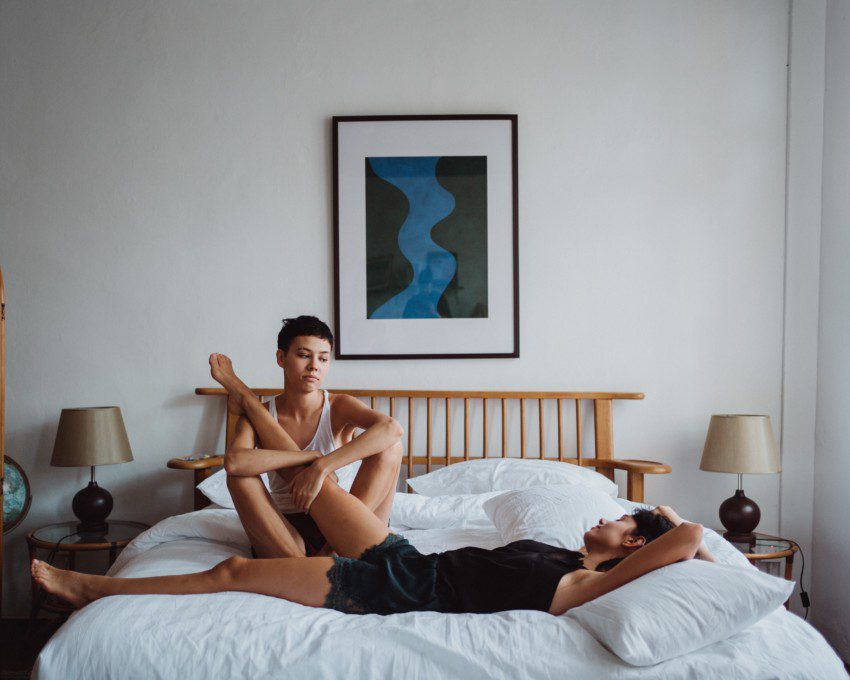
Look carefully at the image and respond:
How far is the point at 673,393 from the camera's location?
2.96 m

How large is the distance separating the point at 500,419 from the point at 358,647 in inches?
71.0

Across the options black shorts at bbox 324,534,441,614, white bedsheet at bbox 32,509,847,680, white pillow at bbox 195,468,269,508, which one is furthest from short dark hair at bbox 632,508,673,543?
white pillow at bbox 195,468,269,508

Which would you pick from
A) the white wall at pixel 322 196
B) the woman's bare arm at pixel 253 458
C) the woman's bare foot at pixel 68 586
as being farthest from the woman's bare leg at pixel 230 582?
the white wall at pixel 322 196

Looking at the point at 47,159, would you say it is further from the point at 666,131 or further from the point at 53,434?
the point at 666,131

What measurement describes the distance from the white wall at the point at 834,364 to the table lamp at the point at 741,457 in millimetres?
310

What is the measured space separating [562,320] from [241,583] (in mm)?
1917

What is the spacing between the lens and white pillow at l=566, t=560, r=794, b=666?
1.21 m

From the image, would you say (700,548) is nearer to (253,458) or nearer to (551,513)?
(551,513)

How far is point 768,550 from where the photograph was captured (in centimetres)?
251

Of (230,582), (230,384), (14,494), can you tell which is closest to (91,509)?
(14,494)

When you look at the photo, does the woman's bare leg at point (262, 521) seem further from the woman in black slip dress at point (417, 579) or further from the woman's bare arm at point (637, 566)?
the woman's bare arm at point (637, 566)

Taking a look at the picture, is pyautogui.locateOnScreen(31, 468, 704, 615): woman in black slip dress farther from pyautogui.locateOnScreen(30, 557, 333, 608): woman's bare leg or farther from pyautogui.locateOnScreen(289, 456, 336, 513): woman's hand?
pyautogui.locateOnScreen(289, 456, 336, 513): woman's hand

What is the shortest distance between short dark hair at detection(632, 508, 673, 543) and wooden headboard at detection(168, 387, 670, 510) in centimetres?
107

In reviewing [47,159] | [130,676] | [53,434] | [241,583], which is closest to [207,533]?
[241,583]
